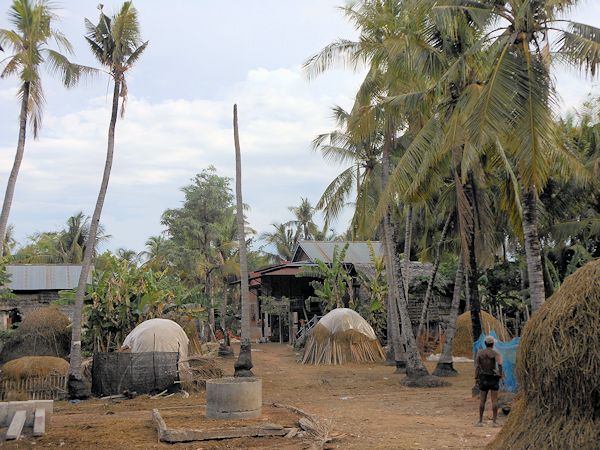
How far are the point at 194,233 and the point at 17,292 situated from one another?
11218 mm

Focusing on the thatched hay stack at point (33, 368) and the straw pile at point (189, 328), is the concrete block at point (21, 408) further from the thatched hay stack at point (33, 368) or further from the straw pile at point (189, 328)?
the straw pile at point (189, 328)

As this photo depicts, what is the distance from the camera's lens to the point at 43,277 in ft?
84.9

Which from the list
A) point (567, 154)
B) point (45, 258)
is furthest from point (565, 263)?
point (45, 258)

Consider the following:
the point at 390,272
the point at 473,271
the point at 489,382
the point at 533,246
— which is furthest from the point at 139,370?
the point at 533,246

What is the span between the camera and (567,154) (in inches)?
505

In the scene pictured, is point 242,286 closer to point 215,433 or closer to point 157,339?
point 157,339

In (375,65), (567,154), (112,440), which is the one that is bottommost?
(112,440)

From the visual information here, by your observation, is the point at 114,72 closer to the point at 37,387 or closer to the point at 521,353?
the point at 37,387

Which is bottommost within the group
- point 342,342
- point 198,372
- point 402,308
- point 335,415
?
point 335,415

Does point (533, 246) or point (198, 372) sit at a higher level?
point (533, 246)

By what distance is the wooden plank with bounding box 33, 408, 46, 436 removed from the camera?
10609 mm

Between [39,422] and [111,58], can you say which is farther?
[111,58]

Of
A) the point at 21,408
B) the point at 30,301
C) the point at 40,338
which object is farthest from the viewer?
the point at 30,301

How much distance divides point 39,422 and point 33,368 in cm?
557
